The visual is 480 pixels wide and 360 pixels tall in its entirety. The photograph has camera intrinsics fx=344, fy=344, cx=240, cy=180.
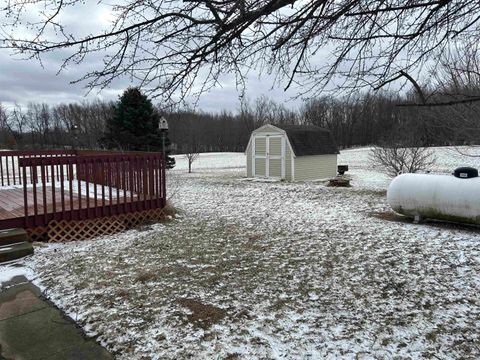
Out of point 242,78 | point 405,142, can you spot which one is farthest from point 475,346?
point 405,142

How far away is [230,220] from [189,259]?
2805 mm

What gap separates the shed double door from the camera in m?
16.7

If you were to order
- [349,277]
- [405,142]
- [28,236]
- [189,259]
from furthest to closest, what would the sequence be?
[405,142] < [28,236] < [189,259] < [349,277]

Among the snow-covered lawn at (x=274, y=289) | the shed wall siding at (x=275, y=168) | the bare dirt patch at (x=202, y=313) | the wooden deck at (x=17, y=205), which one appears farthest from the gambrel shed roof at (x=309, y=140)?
the bare dirt patch at (x=202, y=313)

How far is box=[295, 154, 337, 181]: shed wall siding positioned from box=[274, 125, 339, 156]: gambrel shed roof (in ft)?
0.92

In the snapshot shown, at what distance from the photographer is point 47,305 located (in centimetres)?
361

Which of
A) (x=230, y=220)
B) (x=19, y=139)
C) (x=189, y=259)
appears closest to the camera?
(x=189, y=259)

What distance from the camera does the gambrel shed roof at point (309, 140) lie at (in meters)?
16.4

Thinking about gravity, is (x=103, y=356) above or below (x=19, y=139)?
below

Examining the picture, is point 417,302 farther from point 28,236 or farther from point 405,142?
point 405,142

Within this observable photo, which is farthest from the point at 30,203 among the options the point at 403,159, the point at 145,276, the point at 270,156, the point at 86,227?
the point at 403,159

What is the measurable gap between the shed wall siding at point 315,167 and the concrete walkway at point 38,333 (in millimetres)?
13807

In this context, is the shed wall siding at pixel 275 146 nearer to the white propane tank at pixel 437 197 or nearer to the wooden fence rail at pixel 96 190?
the white propane tank at pixel 437 197

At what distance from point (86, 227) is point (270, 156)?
11754 mm
